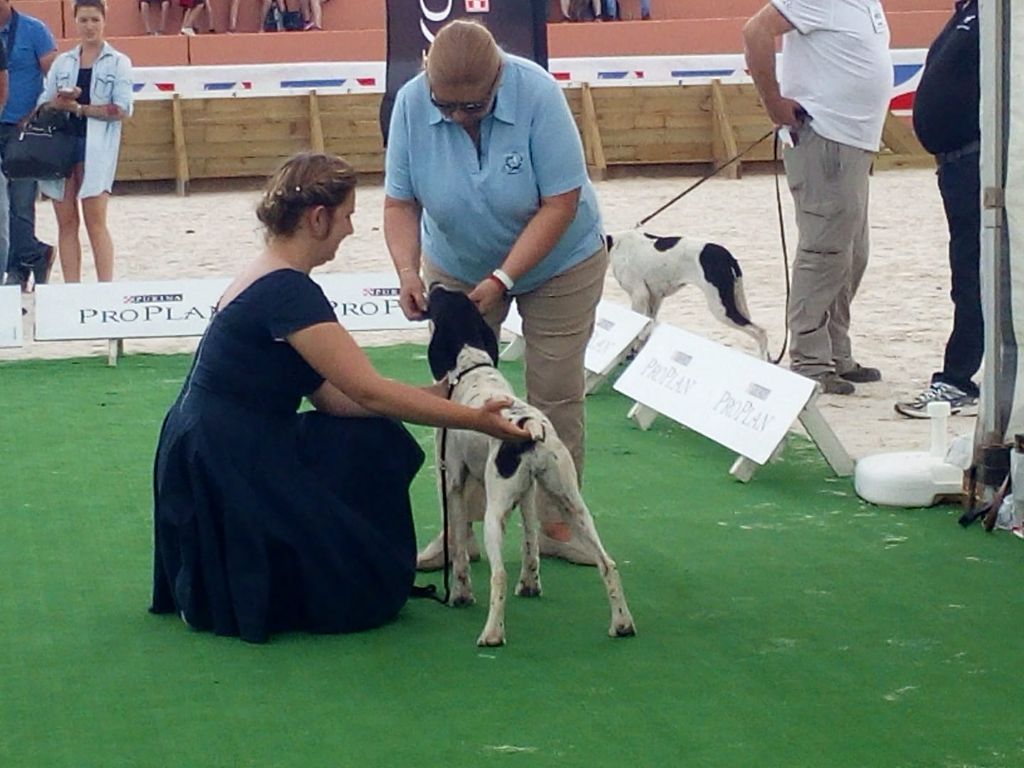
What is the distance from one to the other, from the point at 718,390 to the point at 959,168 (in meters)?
1.45

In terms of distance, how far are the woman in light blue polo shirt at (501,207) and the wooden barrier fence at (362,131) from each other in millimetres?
13085

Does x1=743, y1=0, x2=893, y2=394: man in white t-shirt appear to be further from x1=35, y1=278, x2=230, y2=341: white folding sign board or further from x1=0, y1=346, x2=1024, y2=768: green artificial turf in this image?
x1=35, y1=278, x2=230, y2=341: white folding sign board

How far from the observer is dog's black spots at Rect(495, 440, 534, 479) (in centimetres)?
430

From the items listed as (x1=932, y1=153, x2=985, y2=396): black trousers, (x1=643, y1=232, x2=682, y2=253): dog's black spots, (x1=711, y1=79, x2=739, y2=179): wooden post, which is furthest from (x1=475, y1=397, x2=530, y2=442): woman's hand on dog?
(x1=711, y1=79, x2=739, y2=179): wooden post

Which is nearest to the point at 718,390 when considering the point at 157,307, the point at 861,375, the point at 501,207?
the point at 861,375

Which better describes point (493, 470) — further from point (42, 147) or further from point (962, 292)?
point (42, 147)

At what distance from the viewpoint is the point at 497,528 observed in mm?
4309

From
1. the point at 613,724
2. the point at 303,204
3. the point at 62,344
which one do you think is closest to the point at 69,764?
the point at 613,724

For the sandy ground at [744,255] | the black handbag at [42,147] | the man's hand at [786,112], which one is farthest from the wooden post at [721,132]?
the man's hand at [786,112]

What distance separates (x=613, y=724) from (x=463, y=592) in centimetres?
104

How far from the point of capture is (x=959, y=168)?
7.08m

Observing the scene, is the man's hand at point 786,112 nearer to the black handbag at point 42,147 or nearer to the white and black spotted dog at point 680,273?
the white and black spotted dog at point 680,273

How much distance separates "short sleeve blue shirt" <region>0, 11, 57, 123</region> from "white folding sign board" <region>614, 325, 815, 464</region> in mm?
Result: 5249

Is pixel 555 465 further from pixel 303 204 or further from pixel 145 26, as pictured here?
pixel 145 26
